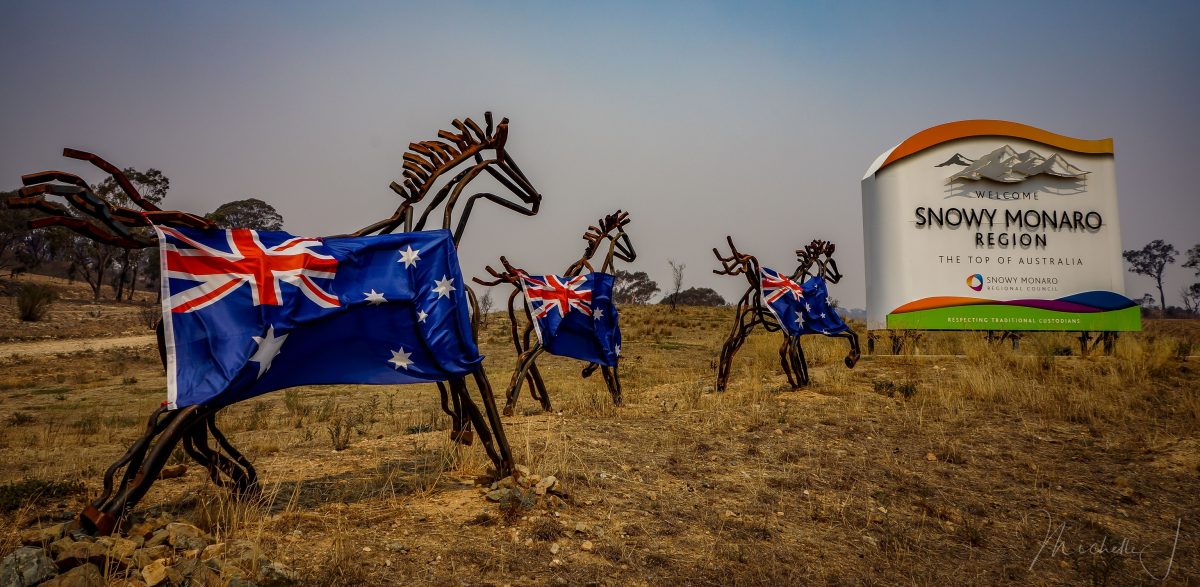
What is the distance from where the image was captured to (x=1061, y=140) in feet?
56.4

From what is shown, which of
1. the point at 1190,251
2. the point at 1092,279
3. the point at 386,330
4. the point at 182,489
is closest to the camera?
the point at 386,330

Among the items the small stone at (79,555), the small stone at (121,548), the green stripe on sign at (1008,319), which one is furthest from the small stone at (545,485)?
the green stripe on sign at (1008,319)

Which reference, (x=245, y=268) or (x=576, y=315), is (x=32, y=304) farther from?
(x=245, y=268)

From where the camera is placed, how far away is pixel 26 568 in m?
2.88

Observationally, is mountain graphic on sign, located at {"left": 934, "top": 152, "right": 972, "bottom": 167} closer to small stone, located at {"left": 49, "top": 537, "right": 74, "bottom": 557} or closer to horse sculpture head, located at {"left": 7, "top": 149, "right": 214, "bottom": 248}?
horse sculpture head, located at {"left": 7, "top": 149, "right": 214, "bottom": 248}

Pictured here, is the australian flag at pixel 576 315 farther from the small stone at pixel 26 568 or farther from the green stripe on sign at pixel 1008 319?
the green stripe on sign at pixel 1008 319

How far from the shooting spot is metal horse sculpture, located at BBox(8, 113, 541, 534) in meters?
3.13

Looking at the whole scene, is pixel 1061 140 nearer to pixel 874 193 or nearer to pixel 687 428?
pixel 874 193

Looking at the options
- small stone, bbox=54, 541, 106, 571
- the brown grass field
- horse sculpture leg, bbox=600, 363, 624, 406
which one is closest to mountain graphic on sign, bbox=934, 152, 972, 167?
the brown grass field

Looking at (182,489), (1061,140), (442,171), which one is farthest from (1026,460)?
(1061,140)

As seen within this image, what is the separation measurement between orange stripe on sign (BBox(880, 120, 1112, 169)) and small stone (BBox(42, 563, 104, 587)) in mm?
17528

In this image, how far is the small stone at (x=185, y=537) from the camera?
11.2ft

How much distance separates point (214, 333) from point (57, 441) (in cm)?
610

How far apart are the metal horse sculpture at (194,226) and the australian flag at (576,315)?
2.77m
